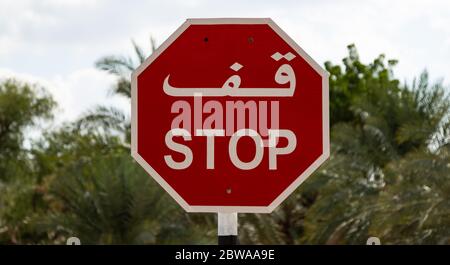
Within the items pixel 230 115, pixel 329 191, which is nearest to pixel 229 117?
pixel 230 115

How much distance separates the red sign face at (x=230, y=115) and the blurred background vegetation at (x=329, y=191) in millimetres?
14529

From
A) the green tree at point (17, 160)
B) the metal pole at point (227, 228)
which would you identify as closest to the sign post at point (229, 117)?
the metal pole at point (227, 228)

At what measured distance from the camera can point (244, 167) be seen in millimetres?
3965

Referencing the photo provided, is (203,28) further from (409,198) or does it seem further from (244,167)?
(409,198)

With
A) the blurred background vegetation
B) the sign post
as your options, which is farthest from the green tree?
the sign post

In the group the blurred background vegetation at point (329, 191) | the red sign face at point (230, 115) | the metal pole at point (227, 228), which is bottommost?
the metal pole at point (227, 228)

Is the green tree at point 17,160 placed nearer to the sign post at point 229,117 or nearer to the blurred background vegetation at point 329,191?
the blurred background vegetation at point 329,191

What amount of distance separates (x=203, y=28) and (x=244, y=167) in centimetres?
57

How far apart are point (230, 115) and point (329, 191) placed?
19.0m

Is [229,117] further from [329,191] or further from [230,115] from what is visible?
[329,191]

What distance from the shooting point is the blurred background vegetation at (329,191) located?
750 inches

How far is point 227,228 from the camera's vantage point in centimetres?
394

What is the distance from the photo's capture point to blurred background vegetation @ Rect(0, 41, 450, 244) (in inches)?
750
